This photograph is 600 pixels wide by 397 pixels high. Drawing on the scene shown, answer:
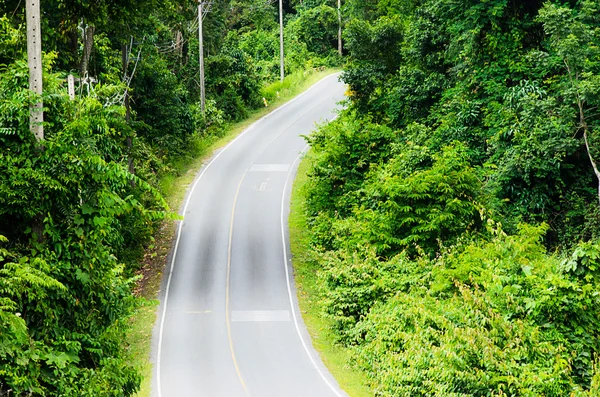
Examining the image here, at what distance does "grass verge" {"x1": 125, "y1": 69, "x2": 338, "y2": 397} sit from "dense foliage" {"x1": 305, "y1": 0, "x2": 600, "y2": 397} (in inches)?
293

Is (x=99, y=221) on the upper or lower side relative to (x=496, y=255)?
upper

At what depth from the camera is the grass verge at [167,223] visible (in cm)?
2680

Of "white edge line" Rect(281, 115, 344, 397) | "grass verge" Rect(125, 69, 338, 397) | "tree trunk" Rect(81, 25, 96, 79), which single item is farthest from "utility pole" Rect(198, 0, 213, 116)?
"tree trunk" Rect(81, 25, 96, 79)

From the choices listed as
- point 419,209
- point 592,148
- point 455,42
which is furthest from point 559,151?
point 455,42

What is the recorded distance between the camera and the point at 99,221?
11805 mm

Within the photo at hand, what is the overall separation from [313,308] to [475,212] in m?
8.96

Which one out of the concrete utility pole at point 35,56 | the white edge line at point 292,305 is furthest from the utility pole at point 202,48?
the concrete utility pole at point 35,56

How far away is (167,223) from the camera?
41.3m

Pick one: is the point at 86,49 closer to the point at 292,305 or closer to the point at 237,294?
the point at 237,294

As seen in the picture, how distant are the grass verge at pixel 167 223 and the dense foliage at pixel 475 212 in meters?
7.44

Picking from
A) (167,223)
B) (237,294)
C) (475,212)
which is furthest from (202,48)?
(475,212)

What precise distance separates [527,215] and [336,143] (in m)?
11.8

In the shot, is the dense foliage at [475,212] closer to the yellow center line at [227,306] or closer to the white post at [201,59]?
the yellow center line at [227,306]

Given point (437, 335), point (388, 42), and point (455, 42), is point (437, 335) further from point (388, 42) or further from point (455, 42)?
point (388, 42)
